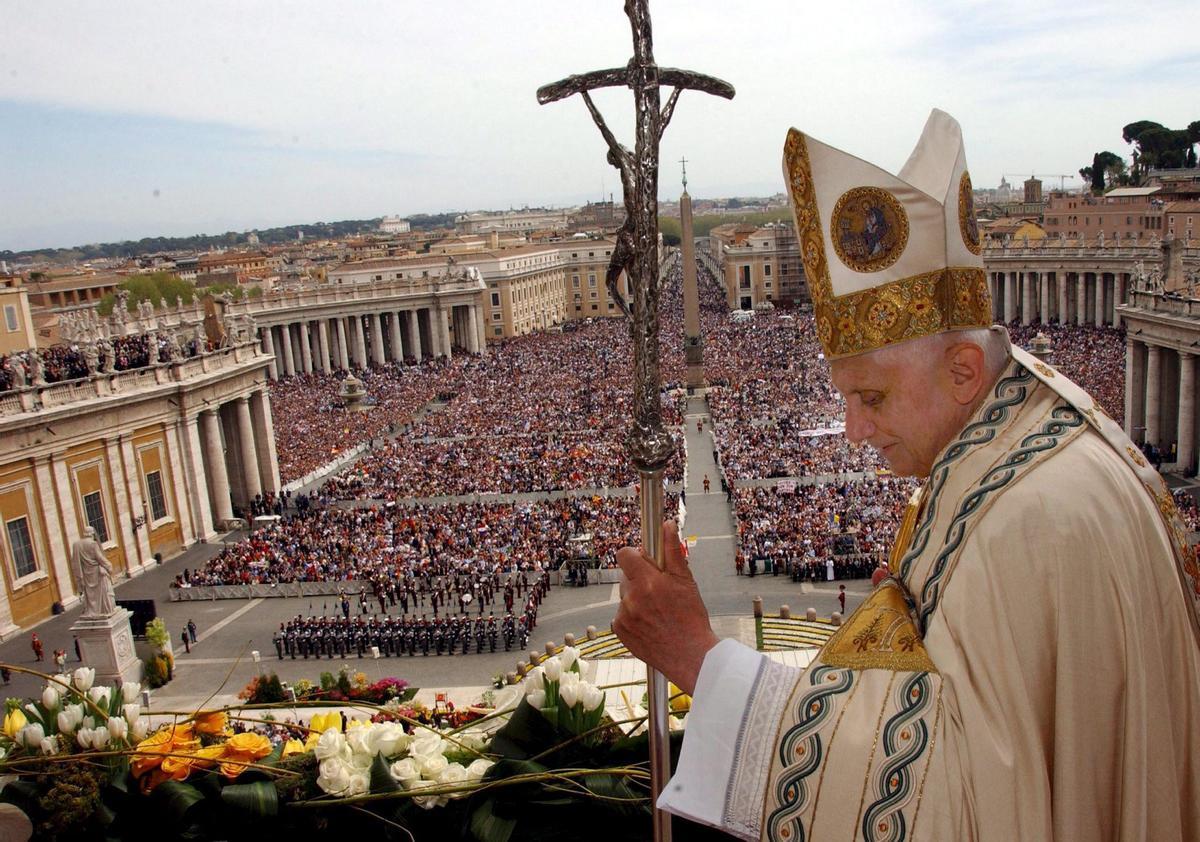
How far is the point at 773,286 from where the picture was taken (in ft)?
326

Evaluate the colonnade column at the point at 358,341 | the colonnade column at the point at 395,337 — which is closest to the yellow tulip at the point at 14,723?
the colonnade column at the point at 358,341

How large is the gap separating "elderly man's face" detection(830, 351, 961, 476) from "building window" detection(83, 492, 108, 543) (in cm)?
2665

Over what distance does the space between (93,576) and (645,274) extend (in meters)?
16.3

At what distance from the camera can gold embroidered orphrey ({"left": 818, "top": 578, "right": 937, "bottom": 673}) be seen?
1.97 m

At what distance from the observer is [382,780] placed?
3303mm

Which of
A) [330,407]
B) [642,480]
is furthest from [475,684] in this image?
[330,407]

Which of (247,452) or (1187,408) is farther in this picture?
(247,452)

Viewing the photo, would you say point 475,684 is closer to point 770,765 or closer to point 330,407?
point 770,765

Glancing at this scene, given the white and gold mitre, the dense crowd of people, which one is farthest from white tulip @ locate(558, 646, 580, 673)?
the dense crowd of people

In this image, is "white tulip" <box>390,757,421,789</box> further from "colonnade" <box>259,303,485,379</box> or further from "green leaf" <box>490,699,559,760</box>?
"colonnade" <box>259,303,485,379</box>

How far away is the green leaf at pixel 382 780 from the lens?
329cm

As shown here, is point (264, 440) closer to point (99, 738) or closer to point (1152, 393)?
point (1152, 393)

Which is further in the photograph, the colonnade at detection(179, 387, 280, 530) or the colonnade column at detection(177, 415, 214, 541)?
the colonnade at detection(179, 387, 280, 530)

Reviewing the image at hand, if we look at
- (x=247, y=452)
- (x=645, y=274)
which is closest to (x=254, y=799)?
(x=645, y=274)
